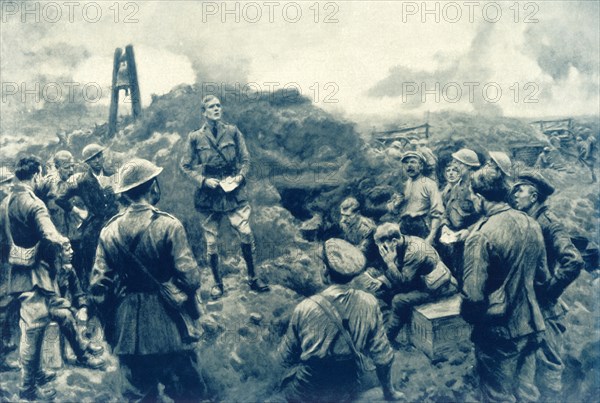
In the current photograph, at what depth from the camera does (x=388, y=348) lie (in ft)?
19.8

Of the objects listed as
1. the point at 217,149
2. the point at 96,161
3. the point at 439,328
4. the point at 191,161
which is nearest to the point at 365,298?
the point at 439,328

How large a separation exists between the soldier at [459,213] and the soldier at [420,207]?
Result: 4.2 inches

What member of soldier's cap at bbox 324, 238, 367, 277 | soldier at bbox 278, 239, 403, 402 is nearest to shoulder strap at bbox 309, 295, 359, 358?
soldier at bbox 278, 239, 403, 402

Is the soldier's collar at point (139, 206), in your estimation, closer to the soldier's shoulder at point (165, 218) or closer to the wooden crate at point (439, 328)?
the soldier's shoulder at point (165, 218)

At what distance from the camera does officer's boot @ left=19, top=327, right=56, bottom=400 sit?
613cm

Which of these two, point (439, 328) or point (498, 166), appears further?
point (498, 166)

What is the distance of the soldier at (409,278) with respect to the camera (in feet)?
19.9

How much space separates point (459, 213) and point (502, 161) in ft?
2.59

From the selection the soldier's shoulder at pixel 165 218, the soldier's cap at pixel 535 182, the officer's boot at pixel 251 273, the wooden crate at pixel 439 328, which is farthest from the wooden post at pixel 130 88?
the soldier's cap at pixel 535 182

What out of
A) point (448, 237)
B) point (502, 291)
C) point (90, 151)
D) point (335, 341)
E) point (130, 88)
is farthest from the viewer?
point (130, 88)

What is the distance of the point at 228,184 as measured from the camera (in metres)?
6.26

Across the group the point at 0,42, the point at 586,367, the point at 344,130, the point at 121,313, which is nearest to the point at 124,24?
the point at 0,42

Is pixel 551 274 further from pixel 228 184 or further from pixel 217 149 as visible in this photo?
pixel 217 149

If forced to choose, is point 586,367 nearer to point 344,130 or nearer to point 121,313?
point 344,130
